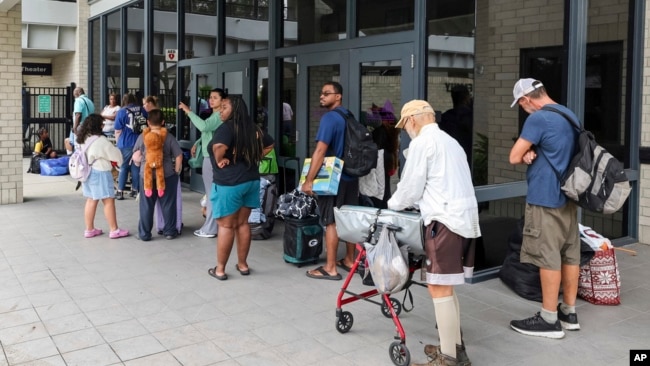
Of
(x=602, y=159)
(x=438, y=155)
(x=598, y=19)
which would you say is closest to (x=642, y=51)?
(x=598, y=19)

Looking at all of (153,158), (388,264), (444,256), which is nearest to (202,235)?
(153,158)

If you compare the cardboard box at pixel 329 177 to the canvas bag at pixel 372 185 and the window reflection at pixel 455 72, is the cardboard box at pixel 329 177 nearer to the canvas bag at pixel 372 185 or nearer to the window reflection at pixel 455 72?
the canvas bag at pixel 372 185

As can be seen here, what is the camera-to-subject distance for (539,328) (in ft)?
14.9

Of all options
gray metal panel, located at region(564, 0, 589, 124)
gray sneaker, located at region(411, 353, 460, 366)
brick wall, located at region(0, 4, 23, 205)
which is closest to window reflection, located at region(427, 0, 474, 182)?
gray metal panel, located at region(564, 0, 589, 124)

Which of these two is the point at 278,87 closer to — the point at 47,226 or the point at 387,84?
the point at 387,84

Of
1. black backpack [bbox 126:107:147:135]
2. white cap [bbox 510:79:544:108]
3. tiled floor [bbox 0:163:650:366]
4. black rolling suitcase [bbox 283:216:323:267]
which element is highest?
white cap [bbox 510:79:544:108]

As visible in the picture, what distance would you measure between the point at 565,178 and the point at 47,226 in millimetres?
6475

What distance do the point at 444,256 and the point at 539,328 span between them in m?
1.24

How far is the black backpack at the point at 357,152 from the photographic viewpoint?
5773mm

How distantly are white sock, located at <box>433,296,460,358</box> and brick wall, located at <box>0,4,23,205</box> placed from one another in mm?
8114

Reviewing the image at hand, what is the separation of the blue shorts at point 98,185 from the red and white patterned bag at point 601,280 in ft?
16.9

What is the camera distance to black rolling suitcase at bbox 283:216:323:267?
20.5ft

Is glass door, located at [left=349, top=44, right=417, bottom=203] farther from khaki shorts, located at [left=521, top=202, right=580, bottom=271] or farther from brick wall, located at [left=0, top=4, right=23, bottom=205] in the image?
brick wall, located at [left=0, top=4, right=23, bottom=205]

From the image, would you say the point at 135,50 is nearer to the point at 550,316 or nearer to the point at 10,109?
the point at 10,109
